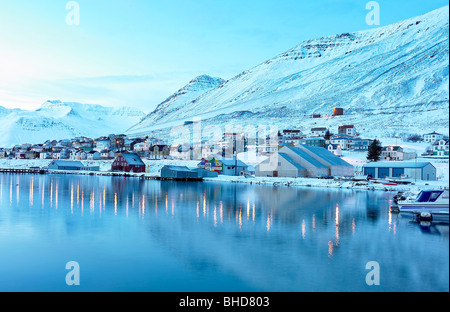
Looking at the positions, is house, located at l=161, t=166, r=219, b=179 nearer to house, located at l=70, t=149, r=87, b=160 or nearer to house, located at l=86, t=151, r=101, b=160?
house, located at l=86, t=151, r=101, b=160

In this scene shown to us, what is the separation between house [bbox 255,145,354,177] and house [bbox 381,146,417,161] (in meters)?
12.5

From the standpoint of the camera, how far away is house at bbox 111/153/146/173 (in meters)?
70.7

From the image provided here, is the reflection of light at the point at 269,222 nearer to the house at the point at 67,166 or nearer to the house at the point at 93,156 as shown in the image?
the house at the point at 67,166

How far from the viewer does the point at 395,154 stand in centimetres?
6419

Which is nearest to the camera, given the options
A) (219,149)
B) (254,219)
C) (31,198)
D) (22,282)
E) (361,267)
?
(22,282)

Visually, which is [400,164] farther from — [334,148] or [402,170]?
[334,148]

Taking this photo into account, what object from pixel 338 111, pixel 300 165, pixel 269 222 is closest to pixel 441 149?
pixel 300 165

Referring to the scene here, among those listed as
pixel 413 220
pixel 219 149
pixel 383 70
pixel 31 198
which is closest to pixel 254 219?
pixel 413 220

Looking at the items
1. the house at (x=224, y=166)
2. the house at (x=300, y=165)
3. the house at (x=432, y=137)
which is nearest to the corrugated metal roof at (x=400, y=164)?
the house at (x=300, y=165)

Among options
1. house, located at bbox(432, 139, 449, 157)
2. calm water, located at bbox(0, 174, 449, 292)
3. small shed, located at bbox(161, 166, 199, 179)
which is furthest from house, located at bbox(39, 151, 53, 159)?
calm water, located at bbox(0, 174, 449, 292)

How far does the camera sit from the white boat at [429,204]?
1952cm

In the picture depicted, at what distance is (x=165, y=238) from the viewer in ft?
48.5
